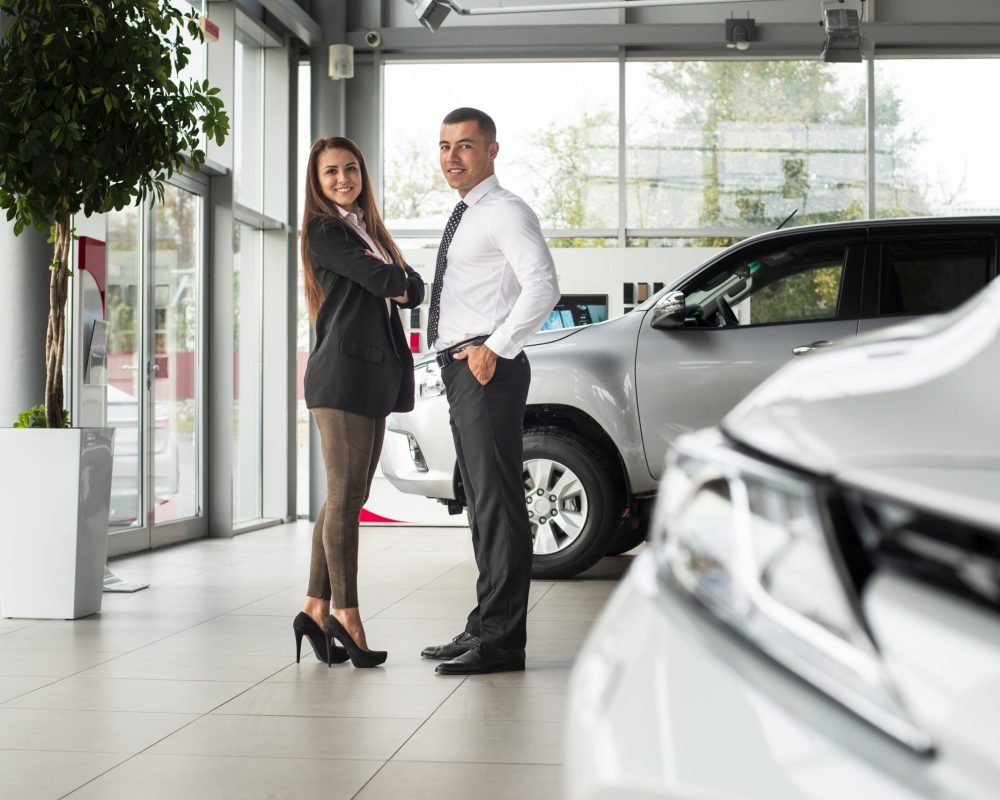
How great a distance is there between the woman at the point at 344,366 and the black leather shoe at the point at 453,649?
204 millimetres

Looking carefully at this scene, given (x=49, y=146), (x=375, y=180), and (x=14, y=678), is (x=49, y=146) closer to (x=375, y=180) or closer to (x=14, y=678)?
(x=14, y=678)

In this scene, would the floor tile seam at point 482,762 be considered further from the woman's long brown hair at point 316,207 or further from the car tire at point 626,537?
the car tire at point 626,537

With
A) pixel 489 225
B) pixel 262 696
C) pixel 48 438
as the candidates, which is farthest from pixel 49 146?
pixel 262 696

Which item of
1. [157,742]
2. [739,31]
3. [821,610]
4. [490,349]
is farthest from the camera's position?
[739,31]

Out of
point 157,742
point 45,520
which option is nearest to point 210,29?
point 45,520

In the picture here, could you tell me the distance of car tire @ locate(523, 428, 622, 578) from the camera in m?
6.34

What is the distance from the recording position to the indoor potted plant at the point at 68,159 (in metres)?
4.87

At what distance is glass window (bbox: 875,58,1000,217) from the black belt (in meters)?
8.18

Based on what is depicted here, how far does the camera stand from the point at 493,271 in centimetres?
401

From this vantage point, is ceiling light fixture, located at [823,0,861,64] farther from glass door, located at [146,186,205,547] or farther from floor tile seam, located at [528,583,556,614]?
floor tile seam, located at [528,583,556,614]

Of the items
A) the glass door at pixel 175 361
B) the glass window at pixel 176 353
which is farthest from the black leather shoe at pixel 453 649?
the glass window at pixel 176 353

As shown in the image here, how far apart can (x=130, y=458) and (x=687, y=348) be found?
401 cm

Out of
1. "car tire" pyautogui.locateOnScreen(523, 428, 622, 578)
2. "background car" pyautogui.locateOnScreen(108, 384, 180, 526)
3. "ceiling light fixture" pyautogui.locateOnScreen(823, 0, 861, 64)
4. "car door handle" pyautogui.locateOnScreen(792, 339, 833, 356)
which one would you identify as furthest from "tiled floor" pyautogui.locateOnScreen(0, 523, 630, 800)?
"ceiling light fixture" pyautogui.locateOnScreen(823, 0, 861, 64)

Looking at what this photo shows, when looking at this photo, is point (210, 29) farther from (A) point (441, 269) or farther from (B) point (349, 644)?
(B) point (349, 644)
